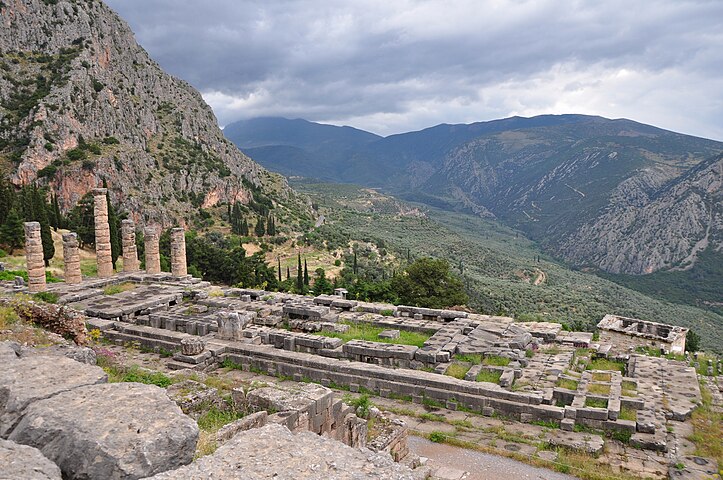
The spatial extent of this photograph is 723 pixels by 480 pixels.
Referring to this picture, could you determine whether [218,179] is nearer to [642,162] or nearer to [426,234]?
[426,234]

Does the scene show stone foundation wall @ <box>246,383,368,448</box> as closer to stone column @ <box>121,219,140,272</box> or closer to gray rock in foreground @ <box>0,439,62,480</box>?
gray rock in foreground @ <box>0,439,62,480</box>

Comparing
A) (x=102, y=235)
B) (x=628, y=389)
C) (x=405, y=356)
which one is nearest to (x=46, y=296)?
(x=102, y=235)

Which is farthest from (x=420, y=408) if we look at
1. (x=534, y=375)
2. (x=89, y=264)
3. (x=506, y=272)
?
(x=506, y=272)

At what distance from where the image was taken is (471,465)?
37.4 feet

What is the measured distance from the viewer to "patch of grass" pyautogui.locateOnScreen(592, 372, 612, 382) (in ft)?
51.6

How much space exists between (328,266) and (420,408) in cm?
3918

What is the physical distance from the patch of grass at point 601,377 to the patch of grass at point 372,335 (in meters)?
5.61

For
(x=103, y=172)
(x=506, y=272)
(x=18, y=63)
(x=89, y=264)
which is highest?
(x=18, y=63)

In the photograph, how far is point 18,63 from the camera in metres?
64.5

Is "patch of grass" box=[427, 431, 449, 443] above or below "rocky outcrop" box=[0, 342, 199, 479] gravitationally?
below

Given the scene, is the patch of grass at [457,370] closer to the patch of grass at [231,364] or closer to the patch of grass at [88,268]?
the patch of grass at [231,364]

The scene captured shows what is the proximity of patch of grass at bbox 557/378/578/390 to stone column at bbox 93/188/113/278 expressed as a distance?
23383mm

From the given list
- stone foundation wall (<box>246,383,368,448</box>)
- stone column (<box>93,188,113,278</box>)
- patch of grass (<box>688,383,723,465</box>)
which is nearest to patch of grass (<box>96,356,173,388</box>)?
stone foundation wall (<box>246,383,368,448</box>)

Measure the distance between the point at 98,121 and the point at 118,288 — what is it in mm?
50291
